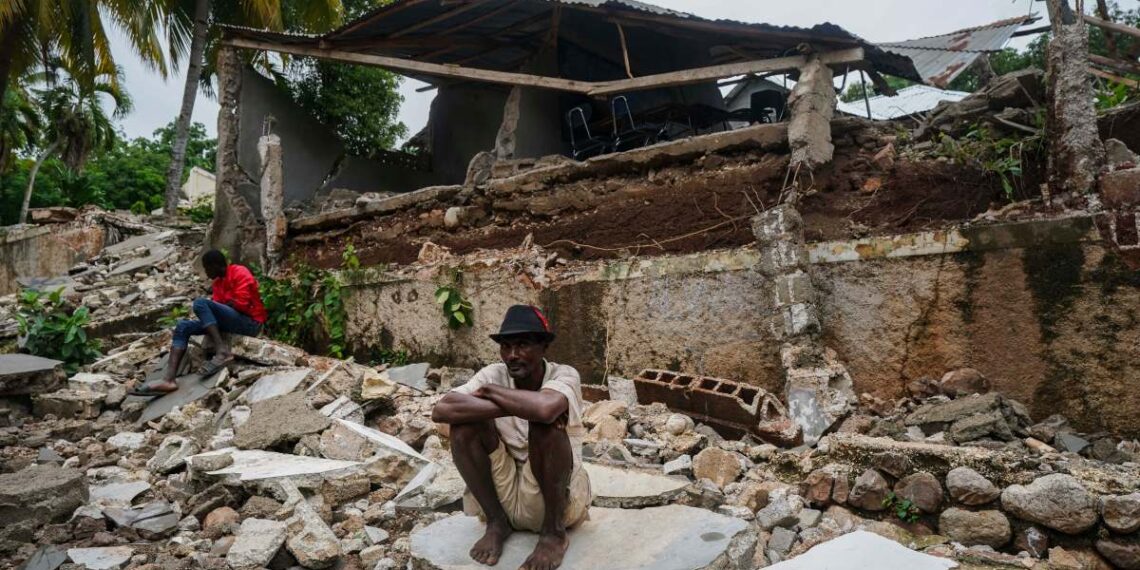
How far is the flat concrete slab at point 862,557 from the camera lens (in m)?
2.89

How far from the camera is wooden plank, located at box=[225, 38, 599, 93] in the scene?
740 cm

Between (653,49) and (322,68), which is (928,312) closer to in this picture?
(653,49)

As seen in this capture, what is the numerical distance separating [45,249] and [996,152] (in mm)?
13880

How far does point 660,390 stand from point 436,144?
7172 mm

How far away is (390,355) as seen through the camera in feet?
25.1

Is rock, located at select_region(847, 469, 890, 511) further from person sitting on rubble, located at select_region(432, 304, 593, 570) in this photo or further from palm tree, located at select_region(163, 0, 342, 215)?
palm tree, located at select_region(163, 0, 342, 215)

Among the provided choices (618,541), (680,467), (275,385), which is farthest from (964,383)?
(275,385)

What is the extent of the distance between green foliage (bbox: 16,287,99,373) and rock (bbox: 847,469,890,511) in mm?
7133

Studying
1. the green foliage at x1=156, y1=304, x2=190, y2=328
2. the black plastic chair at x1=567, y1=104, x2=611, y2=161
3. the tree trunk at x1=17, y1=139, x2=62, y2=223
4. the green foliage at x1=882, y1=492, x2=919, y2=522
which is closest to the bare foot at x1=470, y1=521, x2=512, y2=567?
the green foliage at x1=882, y1=492, x2=919, y2=522

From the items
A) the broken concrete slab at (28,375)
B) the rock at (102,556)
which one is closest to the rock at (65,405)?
the broken concrete slab at (28,375)

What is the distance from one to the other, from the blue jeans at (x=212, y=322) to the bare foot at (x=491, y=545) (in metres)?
4.69

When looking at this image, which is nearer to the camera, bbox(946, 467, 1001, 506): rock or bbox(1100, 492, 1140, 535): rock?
bbox(1100, 492, 1140, 535): rock

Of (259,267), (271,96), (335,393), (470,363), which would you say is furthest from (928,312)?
(271,96)

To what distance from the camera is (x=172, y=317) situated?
8484 mm
